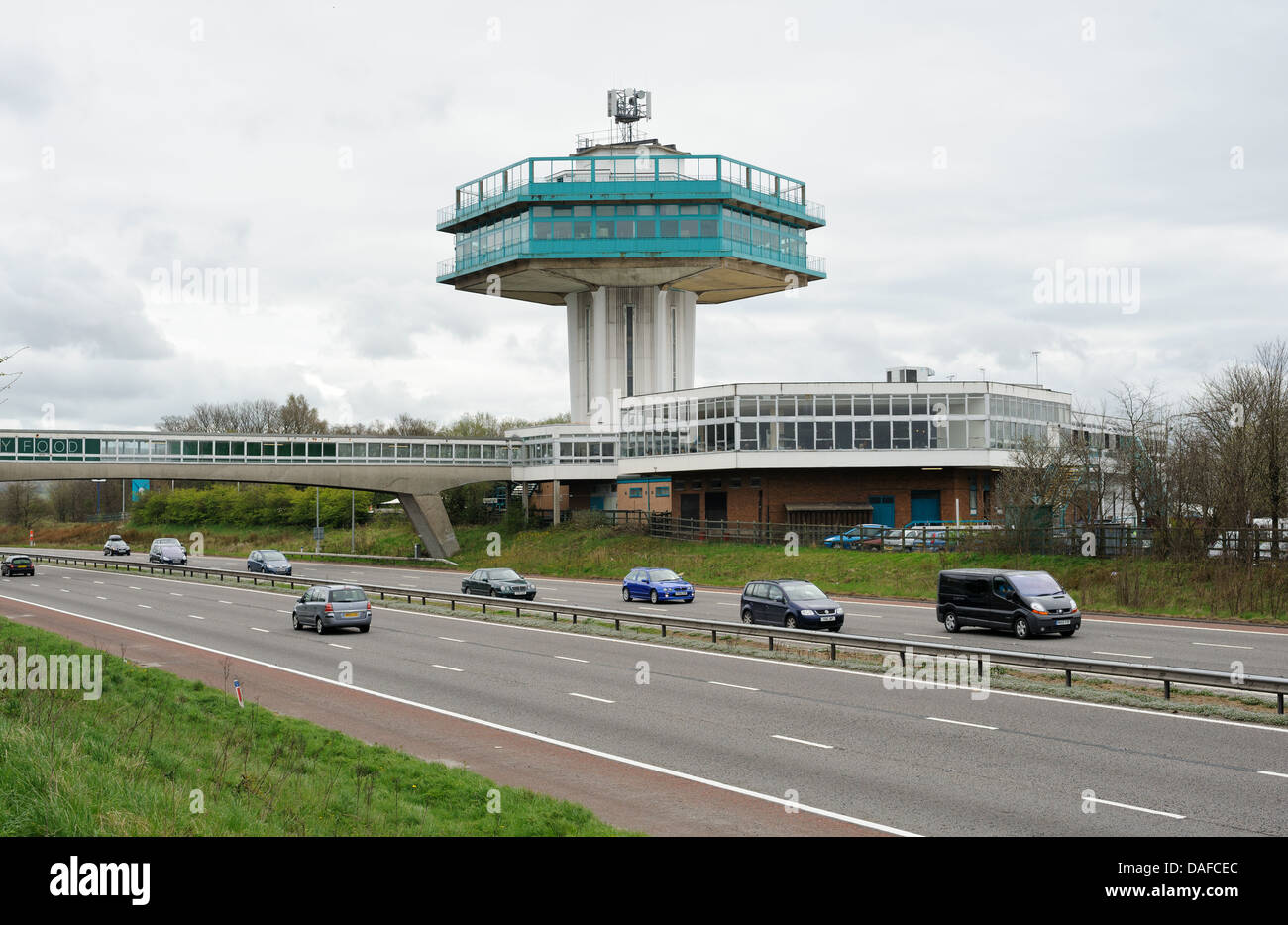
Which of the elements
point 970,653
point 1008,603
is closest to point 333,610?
point 970,653

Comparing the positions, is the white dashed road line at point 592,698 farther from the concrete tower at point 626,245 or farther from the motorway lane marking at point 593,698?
the concrete tower at point 626,245

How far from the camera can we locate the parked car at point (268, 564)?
6088 centimetres

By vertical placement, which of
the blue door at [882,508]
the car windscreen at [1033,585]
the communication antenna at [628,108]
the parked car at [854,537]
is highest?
the communication antenna at [628,108]

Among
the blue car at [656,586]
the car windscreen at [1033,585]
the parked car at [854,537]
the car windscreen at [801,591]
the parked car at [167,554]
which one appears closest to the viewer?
the car windscreen at [1033,585]

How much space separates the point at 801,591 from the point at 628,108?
64.9 metres

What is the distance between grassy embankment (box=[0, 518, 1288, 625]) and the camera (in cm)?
3472

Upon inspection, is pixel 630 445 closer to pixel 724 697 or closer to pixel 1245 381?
pixel 1245 381

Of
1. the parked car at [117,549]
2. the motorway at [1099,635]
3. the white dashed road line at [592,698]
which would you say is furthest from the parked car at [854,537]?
the parked car at [117,549]

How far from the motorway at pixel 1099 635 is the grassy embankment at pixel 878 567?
1948 millimetres

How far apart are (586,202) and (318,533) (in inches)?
1181

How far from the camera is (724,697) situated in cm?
2027

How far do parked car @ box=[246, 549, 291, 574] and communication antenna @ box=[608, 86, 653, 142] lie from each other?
43.4 m

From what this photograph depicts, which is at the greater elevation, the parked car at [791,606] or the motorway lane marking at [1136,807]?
the parked car at [791,606]
